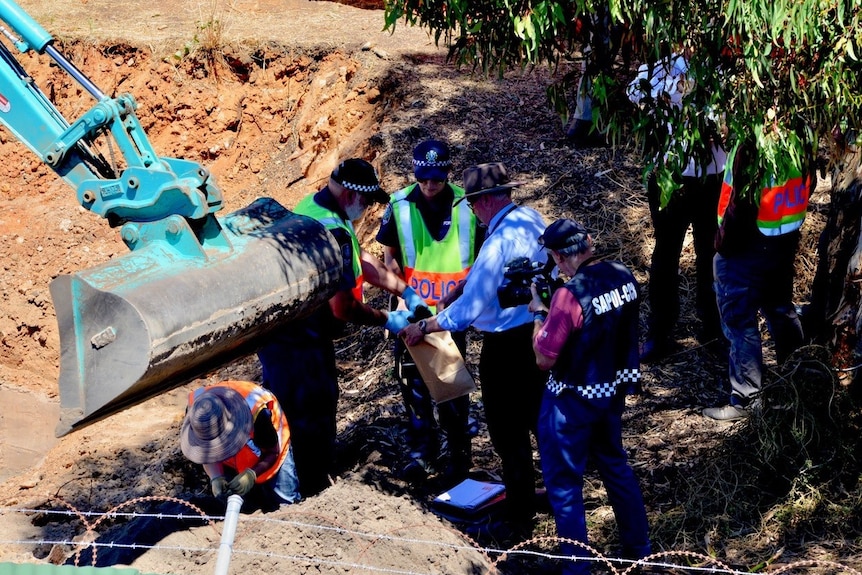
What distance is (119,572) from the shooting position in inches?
145

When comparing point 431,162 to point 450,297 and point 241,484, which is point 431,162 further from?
point 241,484

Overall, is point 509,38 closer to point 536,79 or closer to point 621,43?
point 621,43

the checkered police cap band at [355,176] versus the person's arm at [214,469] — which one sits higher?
the checkered police cap band at [355,176]

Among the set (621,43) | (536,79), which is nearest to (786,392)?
(621,43)

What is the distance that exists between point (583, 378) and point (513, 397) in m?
0.84

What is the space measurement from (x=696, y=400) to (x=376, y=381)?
8.26 feet

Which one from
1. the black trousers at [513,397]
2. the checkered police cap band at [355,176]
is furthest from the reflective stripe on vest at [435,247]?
the black trousers at [513,397]

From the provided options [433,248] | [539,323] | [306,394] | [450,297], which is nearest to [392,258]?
[433,248]

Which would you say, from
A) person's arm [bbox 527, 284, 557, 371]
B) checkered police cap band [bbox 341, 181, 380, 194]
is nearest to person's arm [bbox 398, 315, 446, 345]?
person's arm [bbox 527, 284, 557, 371]

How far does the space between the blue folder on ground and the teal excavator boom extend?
1.45 meters

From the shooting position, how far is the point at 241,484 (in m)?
5.12

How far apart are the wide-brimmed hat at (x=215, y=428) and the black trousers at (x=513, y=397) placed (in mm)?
1414

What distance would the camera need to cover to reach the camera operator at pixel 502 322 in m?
5.69

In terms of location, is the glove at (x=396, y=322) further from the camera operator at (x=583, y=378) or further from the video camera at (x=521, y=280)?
the camera operator at (x=583, y=378)
